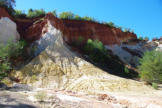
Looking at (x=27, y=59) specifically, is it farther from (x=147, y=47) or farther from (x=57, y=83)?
(x=147, y=47)

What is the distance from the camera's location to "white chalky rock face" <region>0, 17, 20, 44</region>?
1483 centimetres

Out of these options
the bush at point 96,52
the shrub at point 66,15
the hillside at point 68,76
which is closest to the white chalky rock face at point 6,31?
the hillside at point 68,76

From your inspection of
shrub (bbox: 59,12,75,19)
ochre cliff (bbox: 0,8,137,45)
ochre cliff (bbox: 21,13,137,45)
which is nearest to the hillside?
ochre cliff (bbox: 0,8,137,45)

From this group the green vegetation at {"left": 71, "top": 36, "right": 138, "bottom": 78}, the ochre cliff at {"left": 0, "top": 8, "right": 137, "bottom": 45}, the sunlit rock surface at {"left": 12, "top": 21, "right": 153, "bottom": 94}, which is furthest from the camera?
the green vegetation at {"left": 71, "top": 36, "right": 138, "bottom": 78}

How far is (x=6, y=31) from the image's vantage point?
15.3 metres

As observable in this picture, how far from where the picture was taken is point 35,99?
3922mm

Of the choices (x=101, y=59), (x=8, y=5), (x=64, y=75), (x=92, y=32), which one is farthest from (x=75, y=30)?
(x=64, y=75)

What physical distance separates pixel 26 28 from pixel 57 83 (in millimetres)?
13273

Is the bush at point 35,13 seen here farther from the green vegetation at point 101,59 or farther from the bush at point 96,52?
the bush at point 96,52

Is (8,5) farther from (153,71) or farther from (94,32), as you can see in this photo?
(153,71)

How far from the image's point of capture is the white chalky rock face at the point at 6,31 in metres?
14.8

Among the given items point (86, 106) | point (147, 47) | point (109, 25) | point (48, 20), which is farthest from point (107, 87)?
point (147, 47)

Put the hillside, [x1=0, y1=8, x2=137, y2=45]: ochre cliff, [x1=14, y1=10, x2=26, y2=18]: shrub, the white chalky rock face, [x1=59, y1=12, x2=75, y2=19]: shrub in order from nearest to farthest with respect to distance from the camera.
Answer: the hillside
the white chalky rock face
[x1=0, y1=8, x2=137, y2=45]: ochre cliff
[x1=14, y1=10, x2=26, y2=18]: shrub
[x1=59, y1=12, x2=75, y2=19]: shrub

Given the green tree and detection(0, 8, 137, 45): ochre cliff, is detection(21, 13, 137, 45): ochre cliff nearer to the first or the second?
detection(0, 8, 137, 45): ochre cliff
